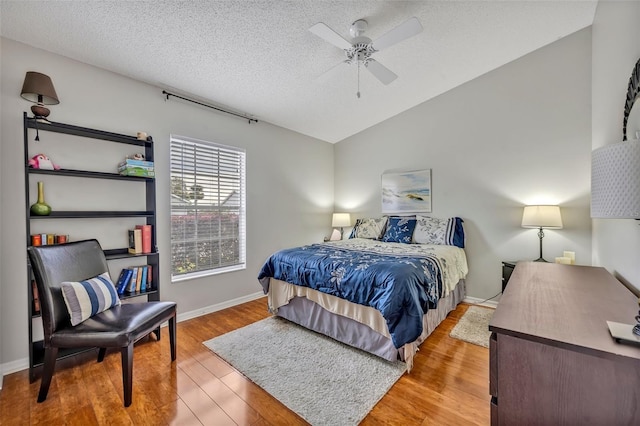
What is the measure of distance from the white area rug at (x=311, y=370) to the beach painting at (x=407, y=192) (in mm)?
2436

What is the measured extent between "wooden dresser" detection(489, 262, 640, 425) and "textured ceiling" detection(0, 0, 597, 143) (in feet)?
7.93

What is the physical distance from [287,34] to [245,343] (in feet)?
9.26

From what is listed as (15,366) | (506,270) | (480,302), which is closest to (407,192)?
(506,270)

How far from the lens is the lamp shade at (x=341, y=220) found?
186 inches

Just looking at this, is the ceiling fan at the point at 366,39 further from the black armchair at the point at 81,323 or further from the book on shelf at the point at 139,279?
the book on shelf at the point at 139,279

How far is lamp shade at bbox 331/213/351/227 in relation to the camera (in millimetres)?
4719

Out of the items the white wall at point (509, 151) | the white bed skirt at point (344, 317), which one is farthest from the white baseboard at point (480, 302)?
the white bed skirt at point (344, 317)

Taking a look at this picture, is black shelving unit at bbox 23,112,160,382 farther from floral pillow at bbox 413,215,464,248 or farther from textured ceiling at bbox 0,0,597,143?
floral pillow at bbox 413,215,464,248

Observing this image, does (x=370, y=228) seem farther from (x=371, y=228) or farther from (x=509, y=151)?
(x=509, y=151)

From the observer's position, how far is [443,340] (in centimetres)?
259

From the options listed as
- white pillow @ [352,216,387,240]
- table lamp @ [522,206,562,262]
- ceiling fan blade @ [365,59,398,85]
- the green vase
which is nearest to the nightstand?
table lamp @ [522,206,562,262]

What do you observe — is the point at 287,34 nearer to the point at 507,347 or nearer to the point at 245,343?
the point at 507,347

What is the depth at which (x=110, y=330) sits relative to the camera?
1.79m

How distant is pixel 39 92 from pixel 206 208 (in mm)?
1749
